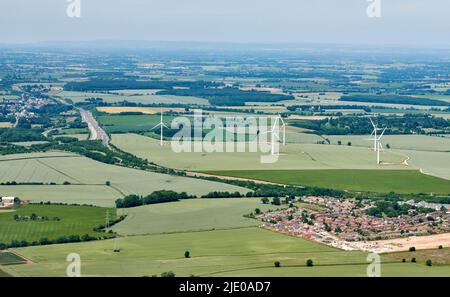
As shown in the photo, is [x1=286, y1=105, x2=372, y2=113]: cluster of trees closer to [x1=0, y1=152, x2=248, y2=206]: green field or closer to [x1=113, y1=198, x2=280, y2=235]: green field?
[x1=0, y1=152, x2=248, y2=206]: green field

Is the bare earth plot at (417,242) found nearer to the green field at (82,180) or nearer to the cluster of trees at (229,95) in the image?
the green field at (82,180)

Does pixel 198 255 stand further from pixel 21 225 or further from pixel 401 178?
pixel 401 178

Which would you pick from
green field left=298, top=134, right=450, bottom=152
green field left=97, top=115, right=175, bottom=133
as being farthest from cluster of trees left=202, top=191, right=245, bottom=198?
green field left=97, top=115, right=175, bottom=133

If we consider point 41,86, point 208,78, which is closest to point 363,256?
point 41,86

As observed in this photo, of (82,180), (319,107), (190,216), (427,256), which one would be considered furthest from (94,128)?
(427,256)

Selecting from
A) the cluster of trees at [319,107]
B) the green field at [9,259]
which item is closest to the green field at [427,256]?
the green field at [9,259]

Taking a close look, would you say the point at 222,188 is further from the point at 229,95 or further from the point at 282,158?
the point at 229,95
